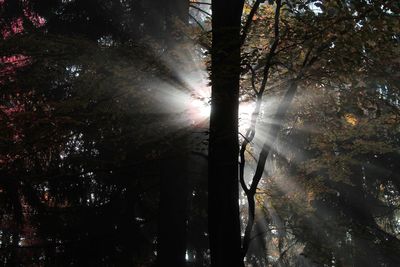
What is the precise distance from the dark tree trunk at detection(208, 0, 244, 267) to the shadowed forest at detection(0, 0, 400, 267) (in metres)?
0.02

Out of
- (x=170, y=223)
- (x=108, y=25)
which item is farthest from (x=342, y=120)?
(x=108, y=25)

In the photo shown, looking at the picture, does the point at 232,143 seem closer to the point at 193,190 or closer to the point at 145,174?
the point at 145,174

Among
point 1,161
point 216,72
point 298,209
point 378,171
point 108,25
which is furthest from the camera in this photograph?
point 378,171

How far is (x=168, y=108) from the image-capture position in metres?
7.69

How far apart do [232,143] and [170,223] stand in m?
4.47

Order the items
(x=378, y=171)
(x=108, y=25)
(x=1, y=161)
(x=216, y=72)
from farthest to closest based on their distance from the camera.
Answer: (x=378, y=171) < (x=108, y=25) < (x=1, y=161) < (x=216, y=72)

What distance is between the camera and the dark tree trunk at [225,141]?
14.7 ft

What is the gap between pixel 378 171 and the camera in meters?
15.9

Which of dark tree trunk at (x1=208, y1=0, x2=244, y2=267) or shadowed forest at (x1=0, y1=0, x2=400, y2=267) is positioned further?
shadowed forest at (x1=0, y1=0, x2=400, y2=267)

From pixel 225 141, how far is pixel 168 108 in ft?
10.4

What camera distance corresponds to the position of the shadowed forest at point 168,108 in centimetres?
468

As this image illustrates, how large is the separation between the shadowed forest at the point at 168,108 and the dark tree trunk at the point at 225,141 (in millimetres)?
16

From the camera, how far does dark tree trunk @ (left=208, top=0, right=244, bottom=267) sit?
14.7 feet

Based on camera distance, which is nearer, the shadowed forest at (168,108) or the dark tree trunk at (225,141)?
the dark tree trunk at (225,141)
